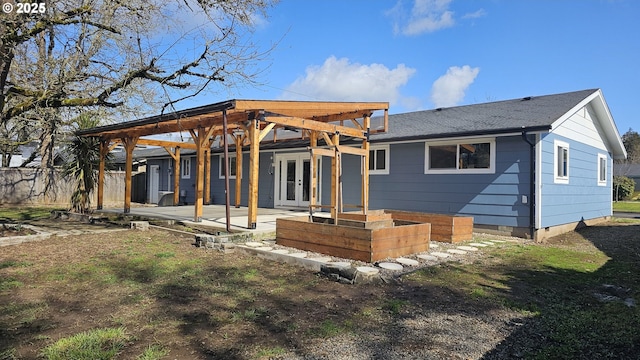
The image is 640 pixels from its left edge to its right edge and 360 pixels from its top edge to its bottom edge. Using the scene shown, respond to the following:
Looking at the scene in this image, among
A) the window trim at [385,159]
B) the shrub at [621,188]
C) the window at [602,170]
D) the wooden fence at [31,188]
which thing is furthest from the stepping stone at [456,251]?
the shrub at [621,188]

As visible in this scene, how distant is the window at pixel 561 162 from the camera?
995cm

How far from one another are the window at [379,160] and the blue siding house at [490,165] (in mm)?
31

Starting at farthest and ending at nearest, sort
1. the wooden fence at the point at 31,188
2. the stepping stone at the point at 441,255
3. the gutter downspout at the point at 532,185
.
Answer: the wooden fence at the point at 31,188, the gutter downspout at the point at 532,185, the stepping stone at the point at 441,255

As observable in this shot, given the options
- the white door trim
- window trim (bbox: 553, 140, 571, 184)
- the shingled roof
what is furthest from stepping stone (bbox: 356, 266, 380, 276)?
the white door trim

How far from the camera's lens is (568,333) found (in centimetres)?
343

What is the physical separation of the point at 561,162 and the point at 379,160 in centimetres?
483

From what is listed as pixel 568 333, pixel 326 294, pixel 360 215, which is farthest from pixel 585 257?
pixel 326 294

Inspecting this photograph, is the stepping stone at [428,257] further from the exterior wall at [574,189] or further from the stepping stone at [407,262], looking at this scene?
the exterior wall at [574,189]

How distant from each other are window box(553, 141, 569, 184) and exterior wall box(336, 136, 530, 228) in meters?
1.54

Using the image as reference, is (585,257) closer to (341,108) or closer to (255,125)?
(341,108)

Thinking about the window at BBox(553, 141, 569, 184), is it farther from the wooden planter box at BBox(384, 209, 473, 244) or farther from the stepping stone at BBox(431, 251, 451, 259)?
the stepping stone at BBox(431, 251, 451, 259)

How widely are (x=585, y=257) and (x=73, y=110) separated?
11.1 metres

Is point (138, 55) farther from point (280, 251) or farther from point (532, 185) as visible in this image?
point (532, 185)

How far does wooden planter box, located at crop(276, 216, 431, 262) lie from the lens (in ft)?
18.8
